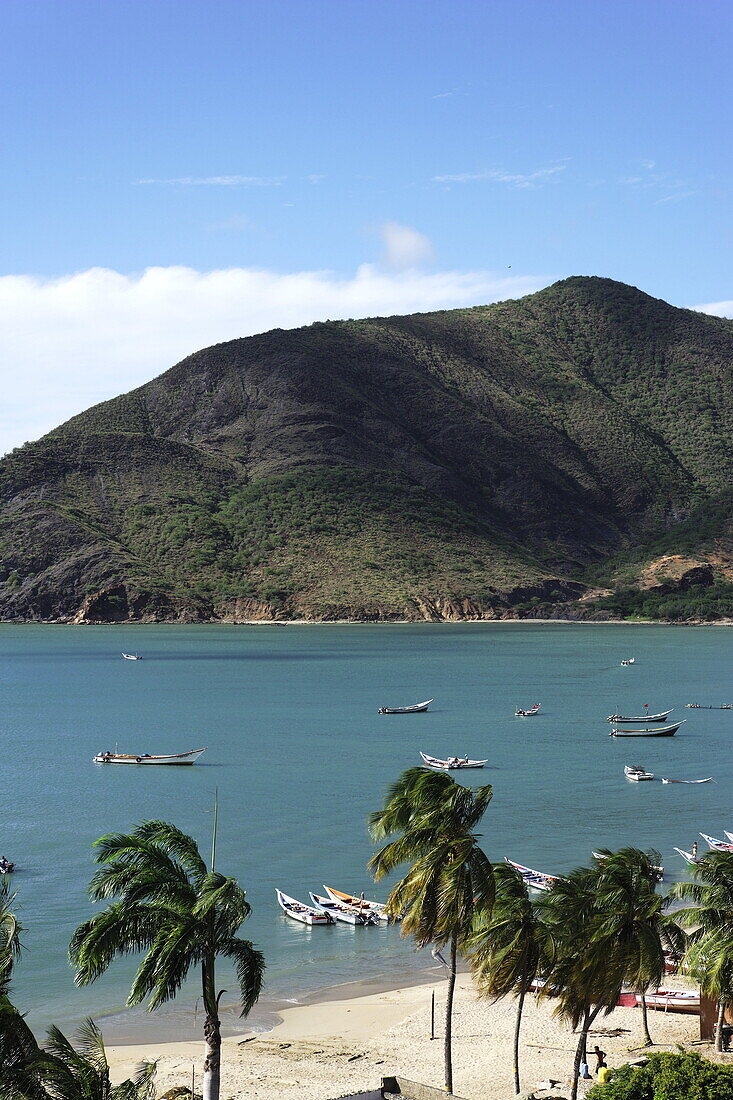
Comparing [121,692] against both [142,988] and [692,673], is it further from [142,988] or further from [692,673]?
[142,988]

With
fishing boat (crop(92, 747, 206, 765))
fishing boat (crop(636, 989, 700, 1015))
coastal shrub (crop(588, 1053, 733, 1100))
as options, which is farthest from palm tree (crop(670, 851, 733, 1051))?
fishing boat (crop(92, 747, 206, 765))

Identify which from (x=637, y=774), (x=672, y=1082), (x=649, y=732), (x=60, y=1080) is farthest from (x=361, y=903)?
(x=649, y=732)

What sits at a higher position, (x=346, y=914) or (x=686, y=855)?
(x=686, y=855)

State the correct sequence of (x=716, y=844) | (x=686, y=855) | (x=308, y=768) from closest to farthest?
(x=686, y=855)
(x=716, y=844)
(x=308, y=768)

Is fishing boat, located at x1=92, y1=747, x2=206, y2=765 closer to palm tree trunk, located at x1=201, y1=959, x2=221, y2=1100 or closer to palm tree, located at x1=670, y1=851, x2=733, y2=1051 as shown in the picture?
palm tree, located at x1=670, y1=851, x2=733, y2=1051

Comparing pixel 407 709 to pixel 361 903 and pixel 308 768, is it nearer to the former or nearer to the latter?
pixel 308 768

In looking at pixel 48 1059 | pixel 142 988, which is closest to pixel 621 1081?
pixel 142 988
